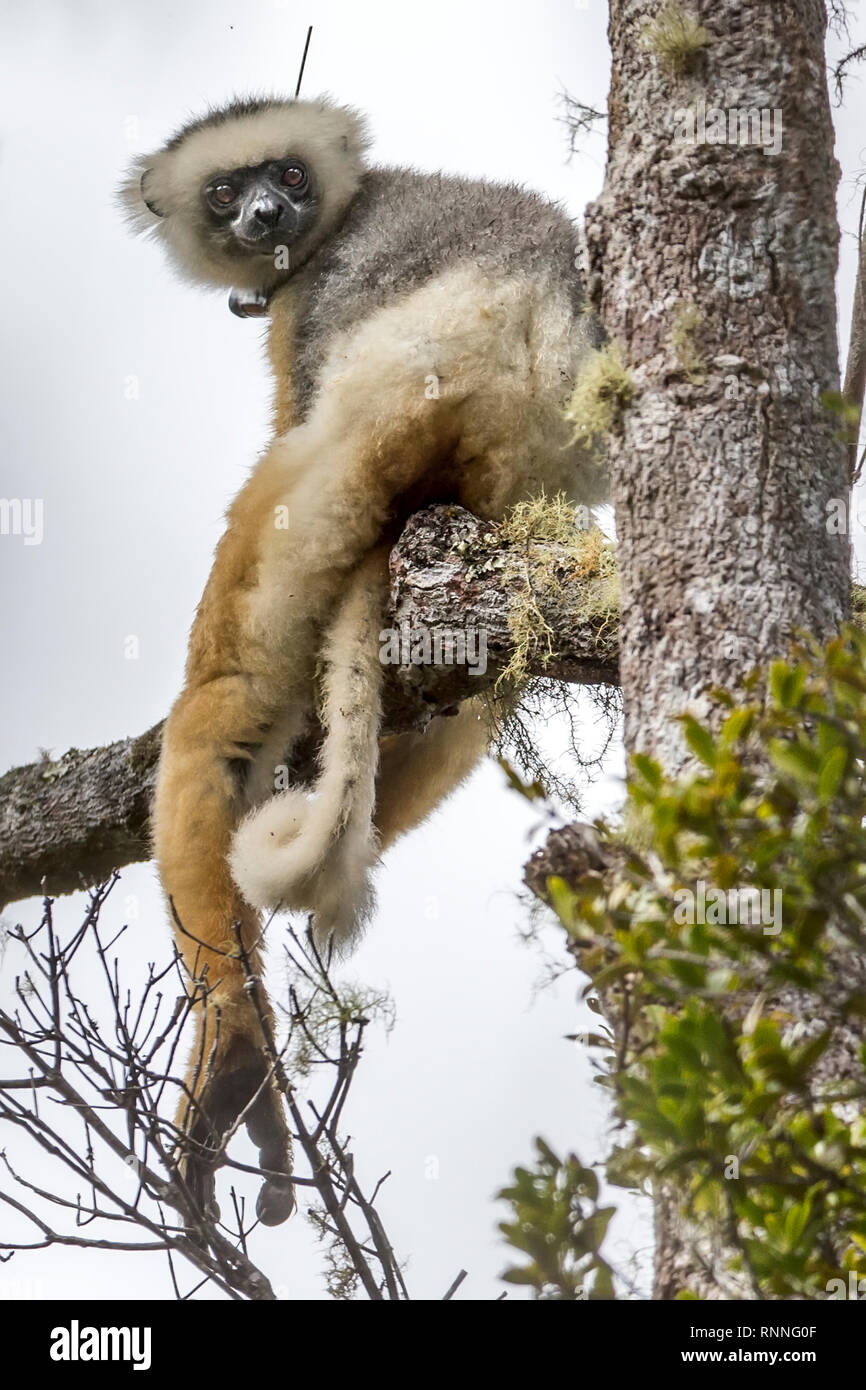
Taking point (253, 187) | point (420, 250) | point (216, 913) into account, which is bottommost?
point (216, 913)

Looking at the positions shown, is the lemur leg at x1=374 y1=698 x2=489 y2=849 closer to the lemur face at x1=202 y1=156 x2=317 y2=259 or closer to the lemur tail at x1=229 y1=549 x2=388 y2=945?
the lemur tail at x1=229 y1=549 x2=388 y2=945

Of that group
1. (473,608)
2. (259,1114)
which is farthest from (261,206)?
(259,1114)

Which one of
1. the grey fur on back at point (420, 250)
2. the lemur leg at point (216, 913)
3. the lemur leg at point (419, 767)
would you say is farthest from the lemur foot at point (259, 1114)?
the grey fur on back at point (420, 250)

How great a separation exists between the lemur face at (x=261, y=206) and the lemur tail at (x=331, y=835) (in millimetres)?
1847

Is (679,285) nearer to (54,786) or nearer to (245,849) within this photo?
(245,849)

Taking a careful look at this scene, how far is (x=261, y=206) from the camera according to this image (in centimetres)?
512

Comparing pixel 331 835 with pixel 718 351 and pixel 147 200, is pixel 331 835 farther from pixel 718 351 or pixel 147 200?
pixel 147 200

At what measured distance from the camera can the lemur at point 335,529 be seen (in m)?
4.07

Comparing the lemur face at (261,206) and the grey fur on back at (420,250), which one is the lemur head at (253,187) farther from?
the grey fur on back at (420,250)

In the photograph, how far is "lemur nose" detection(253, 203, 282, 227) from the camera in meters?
5.07

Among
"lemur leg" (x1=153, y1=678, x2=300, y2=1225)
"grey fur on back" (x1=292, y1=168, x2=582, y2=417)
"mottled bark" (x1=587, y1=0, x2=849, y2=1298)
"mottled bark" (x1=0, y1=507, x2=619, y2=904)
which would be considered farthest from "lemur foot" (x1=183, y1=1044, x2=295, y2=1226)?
"grey fur on back" (x1=292, y1=168, x2=582, y2=417)

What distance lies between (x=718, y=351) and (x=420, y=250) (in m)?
1.72

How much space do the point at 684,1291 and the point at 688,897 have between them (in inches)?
29.1
